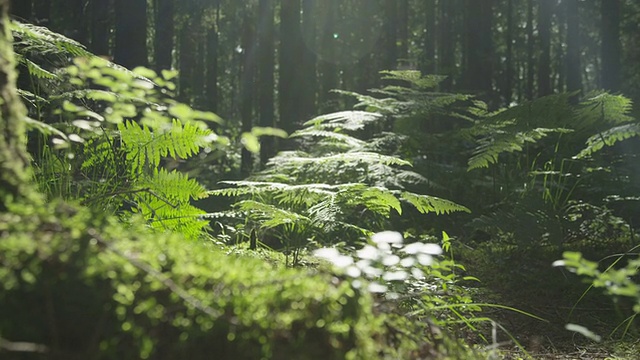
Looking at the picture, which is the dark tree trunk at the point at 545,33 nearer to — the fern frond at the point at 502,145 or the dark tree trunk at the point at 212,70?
the dark tree trunk at the point at 212,70

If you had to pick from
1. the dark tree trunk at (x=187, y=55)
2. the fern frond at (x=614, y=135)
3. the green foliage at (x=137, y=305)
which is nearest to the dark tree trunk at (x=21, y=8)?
the fern frond at (x=614, y=135)

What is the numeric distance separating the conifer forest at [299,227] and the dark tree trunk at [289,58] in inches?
4.7

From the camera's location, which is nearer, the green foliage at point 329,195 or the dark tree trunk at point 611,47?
the green foliage at point 329,195

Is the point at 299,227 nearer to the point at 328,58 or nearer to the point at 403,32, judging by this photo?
the point at 403,32

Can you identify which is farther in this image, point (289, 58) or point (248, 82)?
point (248, 82)

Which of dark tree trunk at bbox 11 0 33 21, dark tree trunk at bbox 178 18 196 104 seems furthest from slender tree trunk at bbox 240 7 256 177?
dark tree trunk at bbox 11 0 33 21

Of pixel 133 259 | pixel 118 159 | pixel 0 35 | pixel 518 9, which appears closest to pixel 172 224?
pixel 118 159

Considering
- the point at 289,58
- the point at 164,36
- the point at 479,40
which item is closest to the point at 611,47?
the point at 479,40

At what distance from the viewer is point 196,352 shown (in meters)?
1.36

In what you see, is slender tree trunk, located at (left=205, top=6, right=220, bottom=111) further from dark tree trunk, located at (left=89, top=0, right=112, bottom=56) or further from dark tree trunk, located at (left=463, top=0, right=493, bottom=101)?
dark tree trunk, located at (left=463, top=0, right=493, bottom=101)

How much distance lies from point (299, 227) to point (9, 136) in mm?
3423

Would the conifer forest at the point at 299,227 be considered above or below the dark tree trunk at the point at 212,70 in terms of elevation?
below

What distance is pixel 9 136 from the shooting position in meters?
1.73

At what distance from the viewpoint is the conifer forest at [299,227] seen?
136cm
